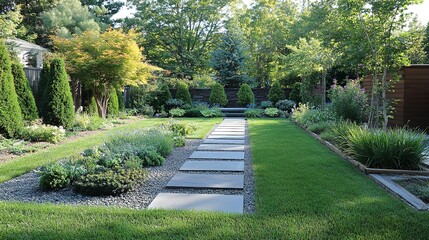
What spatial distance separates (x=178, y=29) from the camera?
1164 inches

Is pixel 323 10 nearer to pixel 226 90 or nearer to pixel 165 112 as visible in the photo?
pixel 226 90

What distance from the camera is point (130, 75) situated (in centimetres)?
1277

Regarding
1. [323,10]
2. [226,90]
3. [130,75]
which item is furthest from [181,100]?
[323,10]

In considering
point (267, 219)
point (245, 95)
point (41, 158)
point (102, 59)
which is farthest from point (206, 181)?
point (245, 95)

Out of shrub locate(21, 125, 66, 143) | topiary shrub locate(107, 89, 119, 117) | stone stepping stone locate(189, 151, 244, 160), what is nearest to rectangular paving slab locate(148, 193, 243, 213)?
stone stepping stone locate(189, 151, 244, 160)

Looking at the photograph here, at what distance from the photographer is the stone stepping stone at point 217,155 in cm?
637

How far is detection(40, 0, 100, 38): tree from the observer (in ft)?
73.7

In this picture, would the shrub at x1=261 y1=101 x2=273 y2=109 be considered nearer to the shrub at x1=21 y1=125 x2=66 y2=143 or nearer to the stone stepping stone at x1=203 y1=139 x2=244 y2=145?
the stone stepping stone at x1=203 y1=139 x2=244 y2=145

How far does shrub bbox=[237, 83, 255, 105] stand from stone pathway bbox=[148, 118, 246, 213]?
40.5 feet

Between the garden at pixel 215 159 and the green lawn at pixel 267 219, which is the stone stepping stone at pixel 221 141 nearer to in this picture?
the garden at pixel 215 159

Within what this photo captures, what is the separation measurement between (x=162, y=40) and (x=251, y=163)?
25600 millimetres

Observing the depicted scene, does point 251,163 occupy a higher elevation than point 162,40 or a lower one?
lower

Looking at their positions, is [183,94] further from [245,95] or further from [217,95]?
[245,95]

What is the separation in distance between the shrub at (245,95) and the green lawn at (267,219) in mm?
15811
